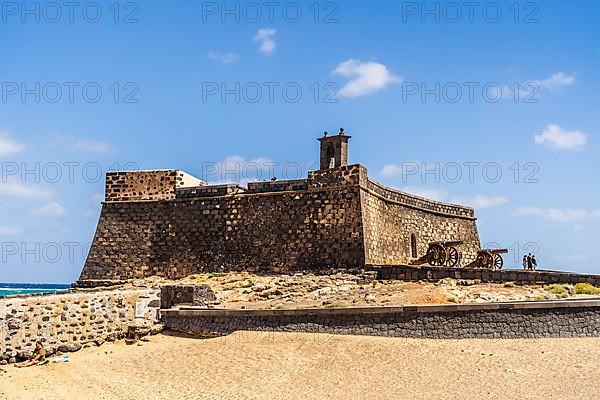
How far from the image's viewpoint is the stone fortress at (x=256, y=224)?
21578mm

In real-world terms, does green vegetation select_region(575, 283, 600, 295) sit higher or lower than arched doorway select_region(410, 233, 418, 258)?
lower

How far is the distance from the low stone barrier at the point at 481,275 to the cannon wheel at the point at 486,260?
5.47m

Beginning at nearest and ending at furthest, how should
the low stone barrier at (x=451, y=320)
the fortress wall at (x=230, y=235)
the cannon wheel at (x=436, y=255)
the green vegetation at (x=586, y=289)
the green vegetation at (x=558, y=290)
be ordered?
the low stone barrier at (x=451, y=320) → the green vegetation at (x=558, y=290) → the green vegetation at (x=586, y=289) → the fortress wall at (x=230, y=235) → the cannon wheel at (x=436, y=255)

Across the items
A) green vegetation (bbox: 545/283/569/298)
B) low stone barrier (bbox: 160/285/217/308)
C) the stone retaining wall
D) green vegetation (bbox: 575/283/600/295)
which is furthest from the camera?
low stone barrier (bbox: 160/285/217/308)

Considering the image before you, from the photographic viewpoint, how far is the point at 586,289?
665 inches

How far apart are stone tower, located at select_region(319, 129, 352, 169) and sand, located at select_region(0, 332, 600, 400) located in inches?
358

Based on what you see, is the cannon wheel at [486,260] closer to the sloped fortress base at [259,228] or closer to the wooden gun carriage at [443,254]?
the wooden gun carriage at [443,254]

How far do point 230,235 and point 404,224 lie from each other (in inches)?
264

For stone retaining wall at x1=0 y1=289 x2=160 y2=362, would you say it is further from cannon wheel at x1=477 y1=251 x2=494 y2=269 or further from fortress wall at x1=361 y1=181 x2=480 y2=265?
cannon wheel at x1=477 y1=251 x2=494 y2=269

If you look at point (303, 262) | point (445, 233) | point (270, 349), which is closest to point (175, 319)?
point (270, 349)

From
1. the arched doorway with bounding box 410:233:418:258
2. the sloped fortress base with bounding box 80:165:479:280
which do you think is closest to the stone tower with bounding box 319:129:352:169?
the sloped fortress base with bounding box 80:165:479:280

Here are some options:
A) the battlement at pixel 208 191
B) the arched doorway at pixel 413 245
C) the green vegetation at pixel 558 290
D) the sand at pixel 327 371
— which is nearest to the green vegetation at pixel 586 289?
the green vegetation at pixel 558 290

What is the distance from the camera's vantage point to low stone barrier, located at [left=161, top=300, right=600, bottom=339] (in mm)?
13758

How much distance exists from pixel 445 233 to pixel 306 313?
14.3 meters
